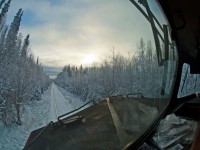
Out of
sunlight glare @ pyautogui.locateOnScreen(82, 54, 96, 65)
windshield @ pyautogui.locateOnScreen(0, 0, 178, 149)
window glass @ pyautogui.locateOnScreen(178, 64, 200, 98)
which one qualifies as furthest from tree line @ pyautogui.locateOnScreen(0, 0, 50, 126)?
window glass @ pyautogui.locateOnScreen(178, 64, 200, 98)

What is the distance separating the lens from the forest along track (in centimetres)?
139

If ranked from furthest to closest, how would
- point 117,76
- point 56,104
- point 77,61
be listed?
point 117,76, point 77,61, point 56,104

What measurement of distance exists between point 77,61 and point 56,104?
284mm

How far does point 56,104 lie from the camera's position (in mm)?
1418

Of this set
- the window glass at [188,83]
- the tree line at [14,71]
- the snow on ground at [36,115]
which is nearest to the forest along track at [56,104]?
the snow on ground at [36,115]

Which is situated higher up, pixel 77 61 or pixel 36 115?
pixel 77 61

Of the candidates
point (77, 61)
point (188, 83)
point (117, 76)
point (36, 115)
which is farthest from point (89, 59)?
point (188, 83)

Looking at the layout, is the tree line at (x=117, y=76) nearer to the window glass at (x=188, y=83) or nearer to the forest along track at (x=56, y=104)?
the forest along track at (x=56, y=104)

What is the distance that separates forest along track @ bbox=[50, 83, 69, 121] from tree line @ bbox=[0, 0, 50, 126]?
0.15 metres

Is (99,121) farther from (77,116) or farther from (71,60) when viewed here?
(71,60)

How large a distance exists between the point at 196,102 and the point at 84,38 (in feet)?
5.73

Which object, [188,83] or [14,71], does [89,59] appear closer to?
[14,71]

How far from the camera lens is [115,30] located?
1.70 metres

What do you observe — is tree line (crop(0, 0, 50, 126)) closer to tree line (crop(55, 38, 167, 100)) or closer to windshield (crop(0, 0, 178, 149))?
windshield (crop(0, 0, 178, 149))
